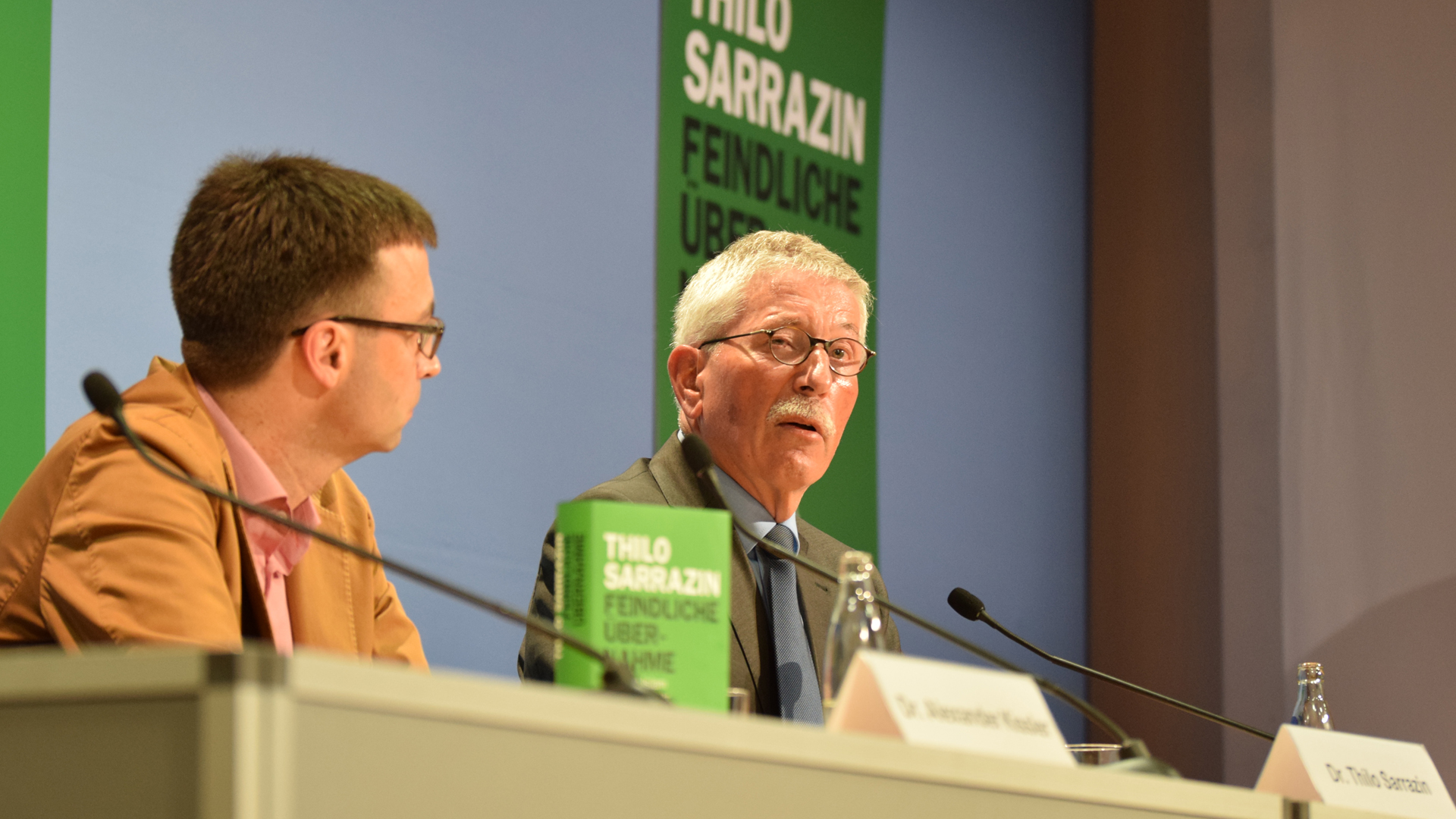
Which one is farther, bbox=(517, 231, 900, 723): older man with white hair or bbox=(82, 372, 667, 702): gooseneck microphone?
bbox=(517, 231, 900, 723): older man with white hair

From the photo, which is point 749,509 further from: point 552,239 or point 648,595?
point 648,595

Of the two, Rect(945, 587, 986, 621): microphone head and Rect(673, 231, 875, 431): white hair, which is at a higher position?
Rect(673, 231, 875, 431): white hair

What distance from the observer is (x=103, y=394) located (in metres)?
1.32

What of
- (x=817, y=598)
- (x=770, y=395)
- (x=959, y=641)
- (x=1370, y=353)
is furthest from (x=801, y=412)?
(x=1370, y=353)

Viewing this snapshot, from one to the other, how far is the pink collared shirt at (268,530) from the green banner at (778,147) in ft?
5.19

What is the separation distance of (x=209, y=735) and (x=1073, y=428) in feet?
13.4

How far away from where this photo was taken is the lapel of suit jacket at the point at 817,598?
90.9 inches

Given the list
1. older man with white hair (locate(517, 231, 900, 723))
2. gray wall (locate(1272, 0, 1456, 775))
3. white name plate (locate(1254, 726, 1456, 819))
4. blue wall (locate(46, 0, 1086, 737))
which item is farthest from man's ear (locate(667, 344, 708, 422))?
gray wall (locate(1272, 0, 1456, 775))

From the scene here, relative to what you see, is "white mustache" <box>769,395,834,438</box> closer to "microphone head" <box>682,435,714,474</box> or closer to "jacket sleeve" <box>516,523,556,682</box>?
"jacket sleeve" <box>516,523,556,682</box>

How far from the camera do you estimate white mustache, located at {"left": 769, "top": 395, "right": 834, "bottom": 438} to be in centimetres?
252

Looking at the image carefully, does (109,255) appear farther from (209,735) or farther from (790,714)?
(209,735)

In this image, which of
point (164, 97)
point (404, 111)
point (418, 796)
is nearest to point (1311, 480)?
point (404, 111)

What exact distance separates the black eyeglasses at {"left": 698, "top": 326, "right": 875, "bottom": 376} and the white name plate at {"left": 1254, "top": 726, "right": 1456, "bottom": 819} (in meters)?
1.18

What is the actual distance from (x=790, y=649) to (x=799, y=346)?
0.54 metres
